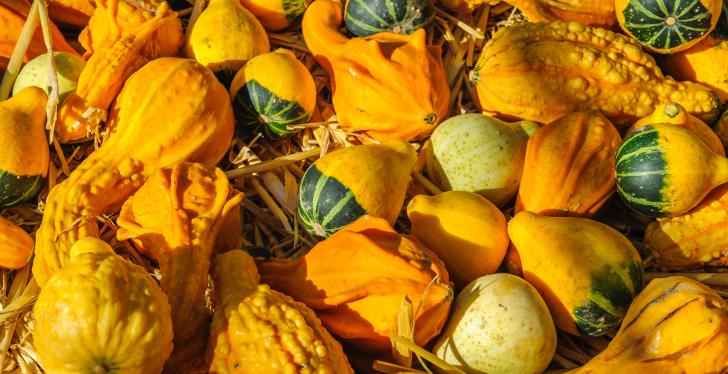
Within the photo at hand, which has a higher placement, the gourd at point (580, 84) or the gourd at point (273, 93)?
the gourd at point (580, 84)

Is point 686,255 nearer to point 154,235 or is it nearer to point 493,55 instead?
point 493,55

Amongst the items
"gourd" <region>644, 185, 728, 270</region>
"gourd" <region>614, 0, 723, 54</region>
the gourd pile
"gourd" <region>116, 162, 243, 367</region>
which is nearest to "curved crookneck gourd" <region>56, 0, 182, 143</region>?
the gourd pile

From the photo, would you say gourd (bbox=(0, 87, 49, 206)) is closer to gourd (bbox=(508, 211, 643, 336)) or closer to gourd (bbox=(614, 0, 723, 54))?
gourd (bbox=(508, 211, 643, 336))

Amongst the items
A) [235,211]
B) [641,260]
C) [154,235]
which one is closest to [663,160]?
[641,260]

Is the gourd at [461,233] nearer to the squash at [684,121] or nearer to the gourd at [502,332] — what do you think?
the gourd at [502,332]

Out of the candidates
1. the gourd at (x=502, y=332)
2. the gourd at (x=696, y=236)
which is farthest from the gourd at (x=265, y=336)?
the gourd at (x=696, y=236)
